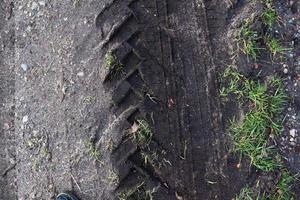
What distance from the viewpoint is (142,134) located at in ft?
9.66

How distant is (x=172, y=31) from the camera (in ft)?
10.2

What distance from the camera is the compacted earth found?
293cm

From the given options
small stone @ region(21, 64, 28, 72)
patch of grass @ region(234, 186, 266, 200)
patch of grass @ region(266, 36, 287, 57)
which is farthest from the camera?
small stone @ region(21, 64, 28, 72)

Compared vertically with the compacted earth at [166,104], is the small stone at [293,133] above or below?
below

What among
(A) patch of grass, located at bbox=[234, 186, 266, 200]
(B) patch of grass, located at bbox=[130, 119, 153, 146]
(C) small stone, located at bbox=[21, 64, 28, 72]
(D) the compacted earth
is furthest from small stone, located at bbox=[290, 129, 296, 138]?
(C) small stone, located at bbox=[21, 64, 28, 72]

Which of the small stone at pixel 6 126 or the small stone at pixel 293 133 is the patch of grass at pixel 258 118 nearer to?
the small stone at pixel 293 133

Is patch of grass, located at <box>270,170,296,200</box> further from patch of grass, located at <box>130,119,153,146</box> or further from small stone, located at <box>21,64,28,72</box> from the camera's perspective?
small stone, located at <box>21,64,28,72</box>

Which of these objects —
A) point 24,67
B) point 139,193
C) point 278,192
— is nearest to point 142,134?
point 139,193

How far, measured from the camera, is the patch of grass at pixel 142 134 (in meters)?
2.94

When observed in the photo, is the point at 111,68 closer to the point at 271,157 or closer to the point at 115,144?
the point at 115,144

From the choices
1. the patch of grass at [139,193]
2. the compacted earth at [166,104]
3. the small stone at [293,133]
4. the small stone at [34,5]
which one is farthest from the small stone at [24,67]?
the small stone at [293,133]

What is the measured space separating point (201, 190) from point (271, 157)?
425 mm

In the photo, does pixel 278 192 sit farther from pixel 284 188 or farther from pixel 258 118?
pixel 258 118

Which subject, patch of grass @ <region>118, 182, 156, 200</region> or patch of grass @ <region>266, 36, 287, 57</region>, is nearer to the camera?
patch of grass @ <region>118, 182, 156, 200</region>
